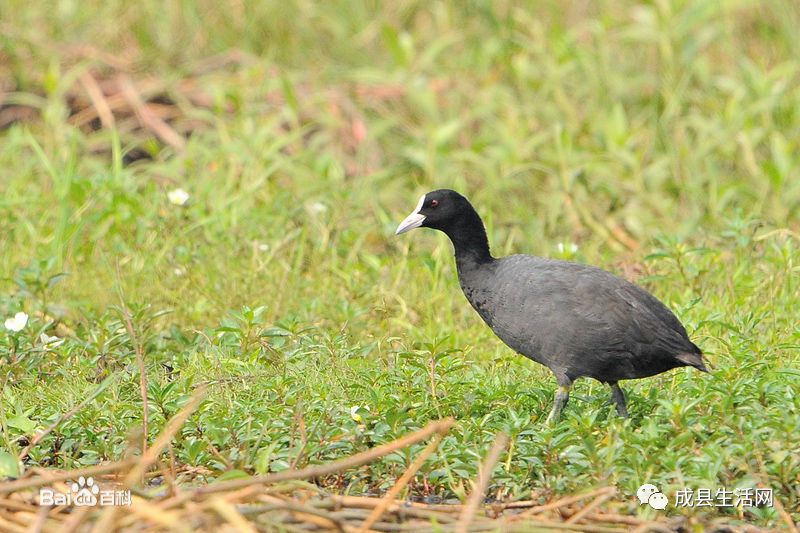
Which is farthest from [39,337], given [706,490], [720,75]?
[720,75]

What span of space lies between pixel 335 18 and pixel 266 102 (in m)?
1.08

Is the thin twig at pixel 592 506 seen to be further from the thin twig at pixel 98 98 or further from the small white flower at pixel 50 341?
the thin twig at pixel 98 98

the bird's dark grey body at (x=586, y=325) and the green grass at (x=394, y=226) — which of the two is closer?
the green grass at (x=394, y=226)

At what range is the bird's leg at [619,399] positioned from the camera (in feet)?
15.3

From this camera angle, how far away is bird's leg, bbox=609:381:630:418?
4656 millimetres

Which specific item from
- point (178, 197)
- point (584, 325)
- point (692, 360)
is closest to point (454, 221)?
point (584, 325)

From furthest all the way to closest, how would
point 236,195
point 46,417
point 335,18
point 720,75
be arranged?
point 335,18
point 720,75
point 236,195
point 46,417

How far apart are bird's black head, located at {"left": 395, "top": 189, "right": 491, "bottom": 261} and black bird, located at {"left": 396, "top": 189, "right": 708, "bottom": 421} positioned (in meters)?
0.28

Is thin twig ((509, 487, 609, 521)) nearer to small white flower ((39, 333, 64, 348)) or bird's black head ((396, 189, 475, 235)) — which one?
bird's black head ((396, 189, 475, 235))

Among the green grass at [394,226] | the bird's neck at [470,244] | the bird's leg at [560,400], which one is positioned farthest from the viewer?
the bird's neck at [470,244]

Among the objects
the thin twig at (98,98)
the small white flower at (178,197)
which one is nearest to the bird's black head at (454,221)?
the small white flower at (178,197)

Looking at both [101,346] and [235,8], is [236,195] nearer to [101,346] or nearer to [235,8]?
[101,346]

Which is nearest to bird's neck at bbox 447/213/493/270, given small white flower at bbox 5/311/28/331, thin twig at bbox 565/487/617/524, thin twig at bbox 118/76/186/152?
thin twig at bbox 565/487/617/524

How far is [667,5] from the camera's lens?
8234 mm
